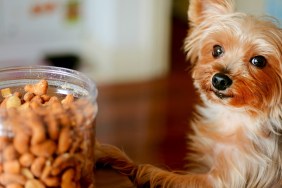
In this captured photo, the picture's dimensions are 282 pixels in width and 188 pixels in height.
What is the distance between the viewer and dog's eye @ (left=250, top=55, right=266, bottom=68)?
3.62ft

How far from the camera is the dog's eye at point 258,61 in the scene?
1.10m

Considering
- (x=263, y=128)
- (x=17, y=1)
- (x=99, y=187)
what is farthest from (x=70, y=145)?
(x=17, y=1)

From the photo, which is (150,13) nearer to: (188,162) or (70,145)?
(188,162)

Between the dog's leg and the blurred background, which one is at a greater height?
the dog's leg

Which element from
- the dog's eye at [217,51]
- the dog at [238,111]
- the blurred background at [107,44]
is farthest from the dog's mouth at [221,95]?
the blurred background at [107,44]

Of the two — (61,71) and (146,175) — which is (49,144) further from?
(146,175)

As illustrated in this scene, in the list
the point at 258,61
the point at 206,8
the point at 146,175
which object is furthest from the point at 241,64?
the point at 146,175

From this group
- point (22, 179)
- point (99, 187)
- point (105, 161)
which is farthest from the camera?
point (105, 161)

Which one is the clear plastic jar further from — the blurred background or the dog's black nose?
the blurred background

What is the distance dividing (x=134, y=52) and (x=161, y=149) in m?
0.84

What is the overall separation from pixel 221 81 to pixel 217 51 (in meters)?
0.12

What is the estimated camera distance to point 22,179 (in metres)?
0.71

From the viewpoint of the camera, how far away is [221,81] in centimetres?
106

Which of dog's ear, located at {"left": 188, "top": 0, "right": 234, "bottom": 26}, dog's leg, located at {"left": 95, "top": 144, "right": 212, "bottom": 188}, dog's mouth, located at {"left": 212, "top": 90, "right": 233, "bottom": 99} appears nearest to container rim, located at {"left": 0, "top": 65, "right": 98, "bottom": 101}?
dog's leg, located at {"left": 95, "top": 144, "right": 212, "bottom": 188}
